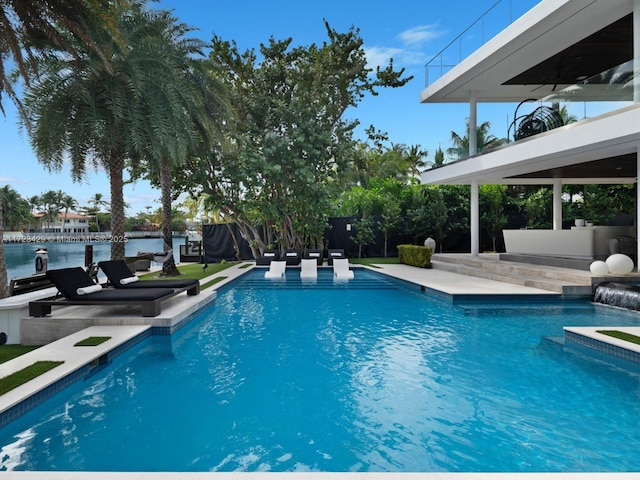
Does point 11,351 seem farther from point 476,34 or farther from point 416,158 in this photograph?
point 416,158

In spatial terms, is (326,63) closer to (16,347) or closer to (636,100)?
(636,100)

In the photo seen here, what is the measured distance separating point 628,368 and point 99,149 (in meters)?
13.1

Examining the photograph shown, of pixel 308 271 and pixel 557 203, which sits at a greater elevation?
pixel 557 203

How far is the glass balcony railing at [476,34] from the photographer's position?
13.4 metres

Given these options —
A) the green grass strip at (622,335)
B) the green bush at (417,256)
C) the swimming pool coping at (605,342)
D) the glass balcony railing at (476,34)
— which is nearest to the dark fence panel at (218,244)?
the green bush at (417,256)

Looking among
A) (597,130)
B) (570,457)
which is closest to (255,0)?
(597,130)

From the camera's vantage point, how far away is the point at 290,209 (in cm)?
1828

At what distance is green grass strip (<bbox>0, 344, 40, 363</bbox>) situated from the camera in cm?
564

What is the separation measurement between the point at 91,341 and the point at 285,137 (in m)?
13.4

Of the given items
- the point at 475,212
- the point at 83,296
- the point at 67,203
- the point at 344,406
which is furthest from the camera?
the point at 67,203

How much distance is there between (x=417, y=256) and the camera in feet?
54.6

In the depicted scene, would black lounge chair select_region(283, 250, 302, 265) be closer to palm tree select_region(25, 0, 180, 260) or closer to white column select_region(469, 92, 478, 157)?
palm tree select_region(25, 0, 180, 260)

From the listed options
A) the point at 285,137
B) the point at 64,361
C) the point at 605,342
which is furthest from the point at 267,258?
the point at 605,342

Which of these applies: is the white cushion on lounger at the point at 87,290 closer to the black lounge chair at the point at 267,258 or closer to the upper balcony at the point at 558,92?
the black lounge chair at the point at 267,258
